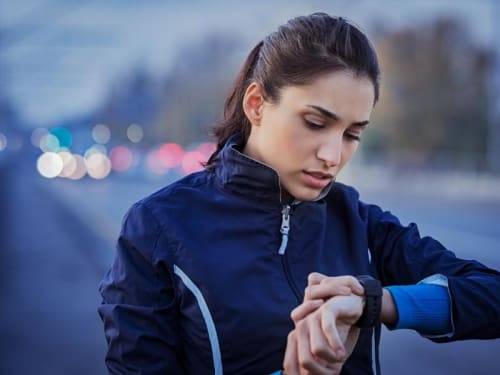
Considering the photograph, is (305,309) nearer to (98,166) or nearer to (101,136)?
(98,166)

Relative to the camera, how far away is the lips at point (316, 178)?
206 cm

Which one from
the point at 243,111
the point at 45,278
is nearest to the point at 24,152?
the point at 45,278

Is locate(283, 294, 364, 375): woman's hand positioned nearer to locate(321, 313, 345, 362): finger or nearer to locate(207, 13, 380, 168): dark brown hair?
locate(321, 313, 345, 362): finger

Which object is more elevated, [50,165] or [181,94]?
[181,94]

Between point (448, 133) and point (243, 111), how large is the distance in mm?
40922

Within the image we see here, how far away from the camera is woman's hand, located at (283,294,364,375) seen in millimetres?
1626

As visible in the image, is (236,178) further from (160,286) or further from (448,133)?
(448,133)

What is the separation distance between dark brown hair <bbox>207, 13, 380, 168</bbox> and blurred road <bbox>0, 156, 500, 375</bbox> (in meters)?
3.73

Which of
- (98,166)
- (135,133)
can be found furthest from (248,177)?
(135,133)

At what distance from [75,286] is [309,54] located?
281 inches

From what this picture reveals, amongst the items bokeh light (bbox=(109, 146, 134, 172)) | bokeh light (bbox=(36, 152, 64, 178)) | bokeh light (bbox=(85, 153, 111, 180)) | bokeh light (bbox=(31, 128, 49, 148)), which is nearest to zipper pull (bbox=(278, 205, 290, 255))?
bokeh light (bbox=(85, 153, 111, 180))

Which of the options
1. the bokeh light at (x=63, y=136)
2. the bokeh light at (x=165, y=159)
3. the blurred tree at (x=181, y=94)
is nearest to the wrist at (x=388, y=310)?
the bokeh light at (x=165, y=159)

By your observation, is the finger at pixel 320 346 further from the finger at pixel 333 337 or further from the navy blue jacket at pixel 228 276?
the navy blue jacket at pixel 228 276

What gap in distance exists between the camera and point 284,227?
6.76ft
